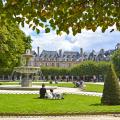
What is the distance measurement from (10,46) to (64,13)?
57.5m

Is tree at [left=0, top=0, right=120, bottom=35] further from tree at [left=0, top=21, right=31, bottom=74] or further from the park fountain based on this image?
tree at [left=0, top=21, right=31, bottom=74]

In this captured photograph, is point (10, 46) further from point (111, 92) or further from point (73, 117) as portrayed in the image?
A: point (73, 117)

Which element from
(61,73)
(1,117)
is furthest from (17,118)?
(61,73)

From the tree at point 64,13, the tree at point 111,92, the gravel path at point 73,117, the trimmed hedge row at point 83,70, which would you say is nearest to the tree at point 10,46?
the tree at point 111,92

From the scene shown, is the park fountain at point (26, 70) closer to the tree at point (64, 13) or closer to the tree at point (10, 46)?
the tree at point (10, 46)

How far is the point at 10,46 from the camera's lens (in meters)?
67.0

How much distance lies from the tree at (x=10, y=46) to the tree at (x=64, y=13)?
49554 millimetres

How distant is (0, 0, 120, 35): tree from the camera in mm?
9258

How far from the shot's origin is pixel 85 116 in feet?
74.3

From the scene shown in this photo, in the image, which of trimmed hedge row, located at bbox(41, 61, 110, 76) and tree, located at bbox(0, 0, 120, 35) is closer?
tree, located at bbox(0, 0, 120, 35)

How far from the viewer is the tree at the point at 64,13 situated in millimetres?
9258

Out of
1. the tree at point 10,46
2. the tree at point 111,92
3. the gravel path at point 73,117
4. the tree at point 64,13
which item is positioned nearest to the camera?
the tree at point 64,13

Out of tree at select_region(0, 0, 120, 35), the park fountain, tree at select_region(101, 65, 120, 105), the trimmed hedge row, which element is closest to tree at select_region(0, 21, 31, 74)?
the park fountain

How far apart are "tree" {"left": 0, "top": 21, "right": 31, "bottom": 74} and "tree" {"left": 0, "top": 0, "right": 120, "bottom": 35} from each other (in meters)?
49.6
